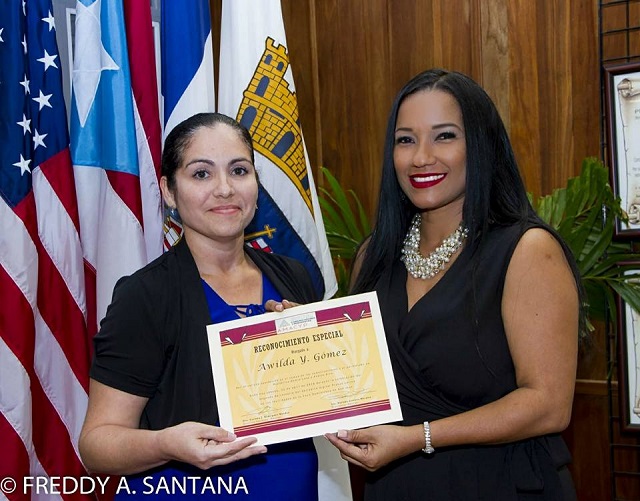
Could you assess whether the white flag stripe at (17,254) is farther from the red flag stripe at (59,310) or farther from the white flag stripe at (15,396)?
the white flag stripe at (15,396)

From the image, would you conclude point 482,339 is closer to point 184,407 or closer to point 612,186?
point 184,407

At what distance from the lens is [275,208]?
2.78 m

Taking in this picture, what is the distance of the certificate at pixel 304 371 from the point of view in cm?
164

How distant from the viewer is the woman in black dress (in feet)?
5.57

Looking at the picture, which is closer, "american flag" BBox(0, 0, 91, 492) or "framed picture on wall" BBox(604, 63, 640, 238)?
"american flag" BBox(0, 0, 91, 492)

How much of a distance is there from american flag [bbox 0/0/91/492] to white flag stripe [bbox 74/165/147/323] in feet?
0.14

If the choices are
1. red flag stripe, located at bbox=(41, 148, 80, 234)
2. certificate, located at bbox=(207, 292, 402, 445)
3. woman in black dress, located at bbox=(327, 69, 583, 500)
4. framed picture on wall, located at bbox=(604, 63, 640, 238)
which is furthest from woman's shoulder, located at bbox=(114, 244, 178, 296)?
framed picture on wall, located at bbox=(604, 63, 640, 238)

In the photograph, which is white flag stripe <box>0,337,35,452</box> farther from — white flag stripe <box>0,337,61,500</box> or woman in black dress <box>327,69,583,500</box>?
woman in black dress <box>327,69,583,500</box>

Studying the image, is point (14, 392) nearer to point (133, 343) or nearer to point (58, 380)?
point (58, 380)

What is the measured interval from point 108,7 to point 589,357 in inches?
95.8

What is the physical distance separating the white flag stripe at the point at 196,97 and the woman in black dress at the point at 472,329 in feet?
3.41

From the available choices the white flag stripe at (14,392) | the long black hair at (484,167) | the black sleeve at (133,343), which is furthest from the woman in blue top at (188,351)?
the white flag stripe at (14,392)

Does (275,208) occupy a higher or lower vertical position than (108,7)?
lower

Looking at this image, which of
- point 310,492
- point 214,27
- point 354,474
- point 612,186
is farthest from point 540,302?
point 214,27
